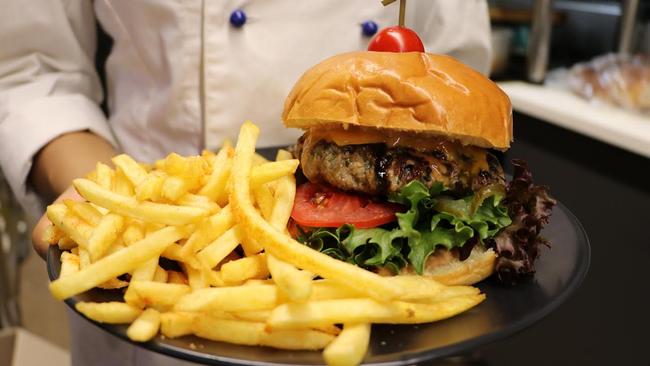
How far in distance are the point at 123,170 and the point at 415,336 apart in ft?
2.52

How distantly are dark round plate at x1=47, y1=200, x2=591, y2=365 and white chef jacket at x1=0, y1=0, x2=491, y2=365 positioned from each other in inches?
27.2

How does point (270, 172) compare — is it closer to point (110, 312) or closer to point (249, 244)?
point (249, 244)

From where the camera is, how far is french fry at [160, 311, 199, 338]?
1.09 metres

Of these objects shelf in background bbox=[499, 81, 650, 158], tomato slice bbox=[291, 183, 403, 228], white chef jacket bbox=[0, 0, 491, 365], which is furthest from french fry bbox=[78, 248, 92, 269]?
shelf in background bbox=[499, 81, 650, 158]

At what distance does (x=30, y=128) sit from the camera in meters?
1.94

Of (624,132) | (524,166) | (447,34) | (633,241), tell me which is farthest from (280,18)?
(633,241)

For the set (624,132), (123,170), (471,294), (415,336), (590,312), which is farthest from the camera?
(590,312)

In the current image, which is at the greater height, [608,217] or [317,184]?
[317,184]

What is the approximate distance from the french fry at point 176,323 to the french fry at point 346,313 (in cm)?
15

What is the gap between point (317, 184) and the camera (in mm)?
1550

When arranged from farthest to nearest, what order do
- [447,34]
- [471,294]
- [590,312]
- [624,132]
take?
1. [590,312]
2. [624,132]
3. [447,34]
4. [471,294]

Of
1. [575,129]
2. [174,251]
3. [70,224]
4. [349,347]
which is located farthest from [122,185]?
[575,129]

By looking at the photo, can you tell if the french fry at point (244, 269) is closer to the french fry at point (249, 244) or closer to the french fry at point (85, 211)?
the french fry at point (249, 244)

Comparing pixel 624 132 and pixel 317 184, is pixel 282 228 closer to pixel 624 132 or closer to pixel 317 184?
pixel 317 184
